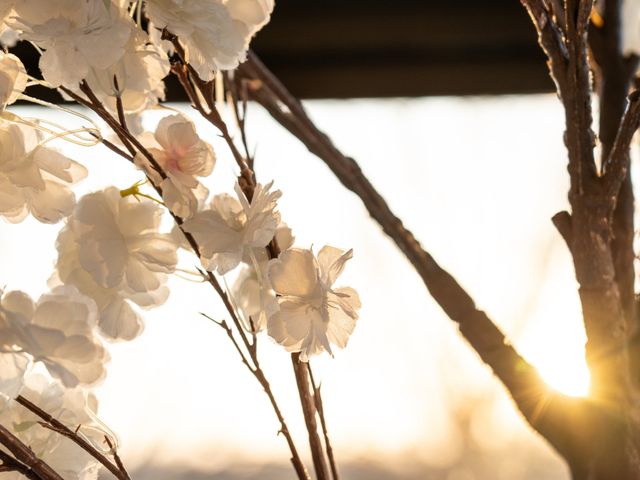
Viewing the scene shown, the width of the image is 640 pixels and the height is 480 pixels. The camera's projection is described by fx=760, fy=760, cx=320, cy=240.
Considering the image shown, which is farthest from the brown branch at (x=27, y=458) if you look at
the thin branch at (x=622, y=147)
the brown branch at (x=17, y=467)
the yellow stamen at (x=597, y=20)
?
the yellow stamen at (x=597, y=20)

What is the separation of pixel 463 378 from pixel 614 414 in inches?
174

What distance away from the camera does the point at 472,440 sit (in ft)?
16.1

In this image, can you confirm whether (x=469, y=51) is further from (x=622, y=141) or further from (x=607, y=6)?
(x=622, y=141)

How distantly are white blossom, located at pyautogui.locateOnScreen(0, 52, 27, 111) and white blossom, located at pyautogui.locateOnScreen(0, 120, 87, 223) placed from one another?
0.02m

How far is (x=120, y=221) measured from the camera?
466 millimetres

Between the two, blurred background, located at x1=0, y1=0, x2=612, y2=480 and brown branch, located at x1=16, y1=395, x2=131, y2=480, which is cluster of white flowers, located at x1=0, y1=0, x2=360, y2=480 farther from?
blurred background, located at x1=0, y1=0, x2=612, y2=480

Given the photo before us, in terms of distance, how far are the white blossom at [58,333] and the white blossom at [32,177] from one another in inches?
3.0

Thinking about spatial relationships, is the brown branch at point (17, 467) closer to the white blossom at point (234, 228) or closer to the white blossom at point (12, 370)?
the white blossom at point (12, 370)

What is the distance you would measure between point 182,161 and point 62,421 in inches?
7.3

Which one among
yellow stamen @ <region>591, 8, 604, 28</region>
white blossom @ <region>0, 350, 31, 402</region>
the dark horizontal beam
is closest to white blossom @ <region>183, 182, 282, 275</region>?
white blossom @ <region>0, 350, 31, 402</region>

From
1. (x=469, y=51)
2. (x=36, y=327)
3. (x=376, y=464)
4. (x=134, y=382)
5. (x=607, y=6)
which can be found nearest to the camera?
(x=36, y=327)

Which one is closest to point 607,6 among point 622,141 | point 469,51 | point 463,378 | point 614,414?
point 622,141

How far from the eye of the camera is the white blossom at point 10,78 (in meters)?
0.42

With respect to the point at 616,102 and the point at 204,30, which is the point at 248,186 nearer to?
the point at 204,30
